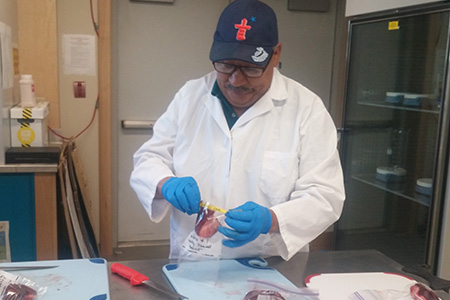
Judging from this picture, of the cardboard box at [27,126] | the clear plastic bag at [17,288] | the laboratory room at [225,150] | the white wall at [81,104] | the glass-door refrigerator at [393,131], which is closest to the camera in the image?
the clear plastic bag at [17,288]

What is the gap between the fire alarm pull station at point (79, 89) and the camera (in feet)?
9.49

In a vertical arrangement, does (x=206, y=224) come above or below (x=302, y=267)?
above

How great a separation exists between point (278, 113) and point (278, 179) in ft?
0.68

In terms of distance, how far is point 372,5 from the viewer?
2418 millimetres

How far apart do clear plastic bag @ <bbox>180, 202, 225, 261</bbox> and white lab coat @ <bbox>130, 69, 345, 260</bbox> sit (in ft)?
0.21

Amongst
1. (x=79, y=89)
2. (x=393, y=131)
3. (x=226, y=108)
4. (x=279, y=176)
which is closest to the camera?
(x=279, y=176)

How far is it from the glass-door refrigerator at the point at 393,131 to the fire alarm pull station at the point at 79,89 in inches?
64.1

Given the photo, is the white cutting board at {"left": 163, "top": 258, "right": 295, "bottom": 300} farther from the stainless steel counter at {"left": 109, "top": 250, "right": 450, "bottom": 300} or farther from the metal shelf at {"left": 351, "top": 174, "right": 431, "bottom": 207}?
the metal shelf at {"left": 351, "top": 174, "right": 431, "bottom": 207}

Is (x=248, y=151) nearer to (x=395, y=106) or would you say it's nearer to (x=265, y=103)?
(x=265, y=103)

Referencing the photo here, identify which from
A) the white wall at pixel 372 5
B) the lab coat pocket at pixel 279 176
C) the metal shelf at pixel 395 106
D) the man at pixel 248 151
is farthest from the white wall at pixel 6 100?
the metal shelf at pixel 395 106

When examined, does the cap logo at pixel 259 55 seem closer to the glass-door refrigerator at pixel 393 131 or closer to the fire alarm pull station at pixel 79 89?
the glass-door refrigerator at pixel 393 131

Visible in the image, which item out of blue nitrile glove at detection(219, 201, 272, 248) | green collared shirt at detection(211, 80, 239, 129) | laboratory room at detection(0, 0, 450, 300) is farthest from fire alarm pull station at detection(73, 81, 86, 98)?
blue nitrile glove at detection(219, 201, 272, 248)

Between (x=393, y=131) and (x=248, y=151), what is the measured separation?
5.27ft

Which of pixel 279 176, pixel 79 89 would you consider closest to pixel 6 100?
pixel 79 89
